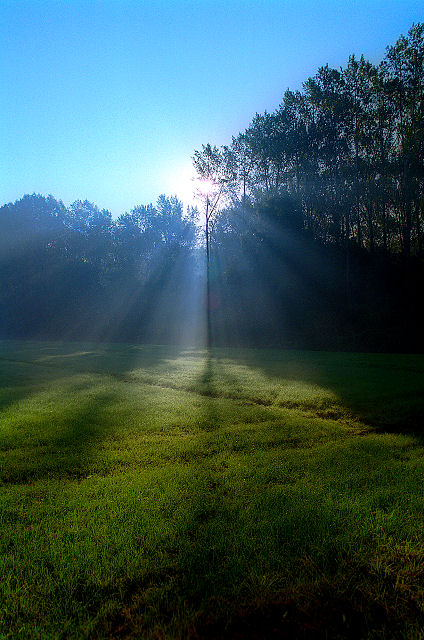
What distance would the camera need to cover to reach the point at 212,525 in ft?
9.36

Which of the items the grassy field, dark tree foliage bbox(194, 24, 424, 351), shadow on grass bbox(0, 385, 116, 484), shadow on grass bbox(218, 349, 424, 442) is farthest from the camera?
dark tree foliage bbox(194, 24, 424, 351)

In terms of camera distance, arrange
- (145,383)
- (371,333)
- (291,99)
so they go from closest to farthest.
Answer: (145,383)
(371,333)
(291,99)

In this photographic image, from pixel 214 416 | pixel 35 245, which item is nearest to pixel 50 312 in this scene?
pixel 35 245

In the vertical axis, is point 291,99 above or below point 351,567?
above

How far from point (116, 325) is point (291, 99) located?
1172 inches

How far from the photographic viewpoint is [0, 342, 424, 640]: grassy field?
6.52ft

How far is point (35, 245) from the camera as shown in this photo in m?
51.6

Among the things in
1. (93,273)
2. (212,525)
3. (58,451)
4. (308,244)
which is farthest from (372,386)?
(93,273)

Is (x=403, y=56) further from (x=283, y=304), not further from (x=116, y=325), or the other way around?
(x=116, y=325)

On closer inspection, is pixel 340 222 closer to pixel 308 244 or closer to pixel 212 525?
pixel 308 244

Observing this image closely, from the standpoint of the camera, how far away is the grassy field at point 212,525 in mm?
1986

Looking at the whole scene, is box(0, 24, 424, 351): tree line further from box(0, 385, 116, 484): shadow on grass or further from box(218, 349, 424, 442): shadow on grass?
box(0, 385, 116, 484): shadow on grass

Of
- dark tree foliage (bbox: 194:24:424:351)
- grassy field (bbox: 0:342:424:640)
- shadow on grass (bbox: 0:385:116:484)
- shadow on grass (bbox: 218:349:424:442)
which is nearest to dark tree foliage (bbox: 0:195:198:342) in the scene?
dark tree foliage (bbox: 194:24:424:351)

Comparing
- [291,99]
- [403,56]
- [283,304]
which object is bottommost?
[283,304]
